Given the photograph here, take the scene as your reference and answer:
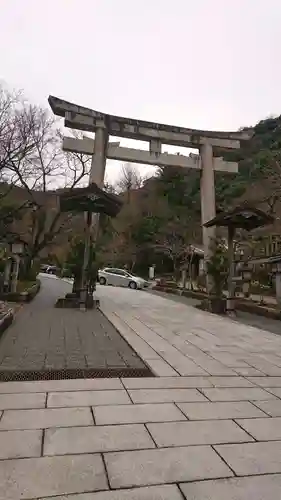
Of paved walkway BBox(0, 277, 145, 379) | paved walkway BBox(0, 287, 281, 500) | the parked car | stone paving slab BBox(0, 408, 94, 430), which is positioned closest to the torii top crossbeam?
paved walkway BBox(0, 277, 145, 379)

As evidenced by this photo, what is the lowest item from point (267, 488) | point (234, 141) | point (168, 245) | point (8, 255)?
point (267, 488)

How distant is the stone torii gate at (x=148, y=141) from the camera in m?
12.4

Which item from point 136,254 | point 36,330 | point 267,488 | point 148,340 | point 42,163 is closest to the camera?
point 267,488

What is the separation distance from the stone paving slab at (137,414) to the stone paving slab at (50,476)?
548 mm

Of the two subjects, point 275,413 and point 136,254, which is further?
point 136,254

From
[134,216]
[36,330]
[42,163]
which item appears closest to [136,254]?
[134,216]

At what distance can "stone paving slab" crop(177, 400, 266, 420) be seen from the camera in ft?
9.34

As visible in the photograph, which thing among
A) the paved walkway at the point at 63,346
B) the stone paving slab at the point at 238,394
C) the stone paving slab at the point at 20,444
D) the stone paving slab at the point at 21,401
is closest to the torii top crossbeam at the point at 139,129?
the paved walkway at the point at 63,346

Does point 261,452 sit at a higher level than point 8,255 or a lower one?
lower

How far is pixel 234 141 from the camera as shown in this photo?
48.0 ft

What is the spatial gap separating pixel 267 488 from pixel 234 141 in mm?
14126

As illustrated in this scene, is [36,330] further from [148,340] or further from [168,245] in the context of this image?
[168,245]

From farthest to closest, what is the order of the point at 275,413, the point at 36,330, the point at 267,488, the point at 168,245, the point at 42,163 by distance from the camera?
the point at 168,245, the point at 42,163, the point at 36,330, the point at 275,413, the point at 267,488

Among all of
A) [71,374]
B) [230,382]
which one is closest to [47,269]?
[71,374]
